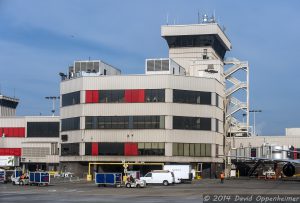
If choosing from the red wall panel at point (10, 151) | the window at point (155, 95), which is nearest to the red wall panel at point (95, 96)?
the window at point (155, 95)

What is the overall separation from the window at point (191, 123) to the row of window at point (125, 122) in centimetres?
303

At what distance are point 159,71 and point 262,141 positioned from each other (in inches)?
1254

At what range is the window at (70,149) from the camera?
114812 millimetres

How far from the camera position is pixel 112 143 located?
366 feet

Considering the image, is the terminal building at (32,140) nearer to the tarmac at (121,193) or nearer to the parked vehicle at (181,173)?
the parked vehicle at (181,173)

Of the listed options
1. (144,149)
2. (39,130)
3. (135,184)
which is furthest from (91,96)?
(135,184)

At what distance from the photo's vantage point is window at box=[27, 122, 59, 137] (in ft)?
439

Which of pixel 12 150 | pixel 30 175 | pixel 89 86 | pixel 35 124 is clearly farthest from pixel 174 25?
pixel 30 175

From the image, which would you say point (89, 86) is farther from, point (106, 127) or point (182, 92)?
point (182, 92)

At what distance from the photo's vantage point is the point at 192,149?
11150 cm

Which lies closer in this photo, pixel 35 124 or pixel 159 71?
pixel 159 71

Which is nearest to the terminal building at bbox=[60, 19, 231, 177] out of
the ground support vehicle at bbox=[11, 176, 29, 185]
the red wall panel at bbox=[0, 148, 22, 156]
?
the red wall panel at bbox=[0, 148, 22, 156]

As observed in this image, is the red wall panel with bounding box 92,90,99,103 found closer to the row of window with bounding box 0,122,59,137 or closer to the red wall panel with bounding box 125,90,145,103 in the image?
the red wall panel with bounding box 125,90,145,103

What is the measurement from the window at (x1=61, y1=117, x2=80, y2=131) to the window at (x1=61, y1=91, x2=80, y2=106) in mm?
3561
